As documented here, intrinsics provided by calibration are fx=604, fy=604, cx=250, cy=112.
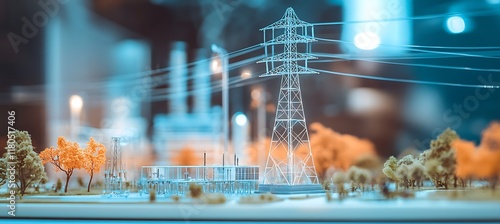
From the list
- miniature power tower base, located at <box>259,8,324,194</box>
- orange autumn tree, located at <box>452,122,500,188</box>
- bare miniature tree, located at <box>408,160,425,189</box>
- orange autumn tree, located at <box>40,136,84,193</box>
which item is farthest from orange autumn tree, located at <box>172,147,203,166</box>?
orange autumn tree, located at <box>452,122,500,188</box>

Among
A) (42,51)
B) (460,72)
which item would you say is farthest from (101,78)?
(460,72)

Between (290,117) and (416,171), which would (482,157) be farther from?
(290,117)

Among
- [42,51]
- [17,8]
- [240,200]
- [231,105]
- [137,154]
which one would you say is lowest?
[240,200]

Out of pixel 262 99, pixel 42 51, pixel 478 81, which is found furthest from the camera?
pixel 42 51

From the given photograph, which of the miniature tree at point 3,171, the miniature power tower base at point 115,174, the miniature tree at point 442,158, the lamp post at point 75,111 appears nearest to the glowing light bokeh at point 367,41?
the miniature tree at point 442,158

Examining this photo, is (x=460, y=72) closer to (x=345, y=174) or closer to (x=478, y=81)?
(x=478, y=81)

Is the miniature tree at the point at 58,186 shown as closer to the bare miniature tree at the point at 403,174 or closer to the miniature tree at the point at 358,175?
the miniature tree at the point at 358,175
